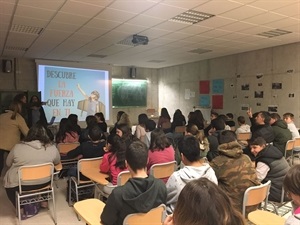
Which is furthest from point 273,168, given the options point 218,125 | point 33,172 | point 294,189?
point 33,172

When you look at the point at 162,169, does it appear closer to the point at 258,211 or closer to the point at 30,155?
the point at 258,211

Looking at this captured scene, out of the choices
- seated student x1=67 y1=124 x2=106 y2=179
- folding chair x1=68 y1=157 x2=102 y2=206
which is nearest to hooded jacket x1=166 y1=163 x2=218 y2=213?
folding chair x1=68 y1=157 x2=102 y2=206

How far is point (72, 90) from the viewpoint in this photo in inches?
360

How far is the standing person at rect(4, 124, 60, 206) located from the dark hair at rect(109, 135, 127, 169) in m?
0.92

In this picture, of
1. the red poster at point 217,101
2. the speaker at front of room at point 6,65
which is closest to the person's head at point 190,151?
the red poster at point 217,101

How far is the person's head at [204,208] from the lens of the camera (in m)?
0.77

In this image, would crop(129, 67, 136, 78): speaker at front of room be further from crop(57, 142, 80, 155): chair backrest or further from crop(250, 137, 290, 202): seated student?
crop(250, 137, 290, 202): seated student

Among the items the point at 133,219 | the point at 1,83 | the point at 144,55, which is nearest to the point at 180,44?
the point at 144,55

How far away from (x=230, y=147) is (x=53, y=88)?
7.62m

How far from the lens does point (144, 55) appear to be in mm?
8211

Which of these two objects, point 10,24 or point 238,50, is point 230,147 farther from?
point 238,50

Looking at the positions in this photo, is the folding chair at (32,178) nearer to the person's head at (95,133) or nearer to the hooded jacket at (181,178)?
the person's head at (95,133)

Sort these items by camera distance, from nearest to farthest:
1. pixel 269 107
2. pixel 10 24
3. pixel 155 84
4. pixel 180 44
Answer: pixel 10 24, pixel 180 44, pixel 269 107, pixel 155 84

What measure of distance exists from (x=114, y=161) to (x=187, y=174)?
3.45ft
